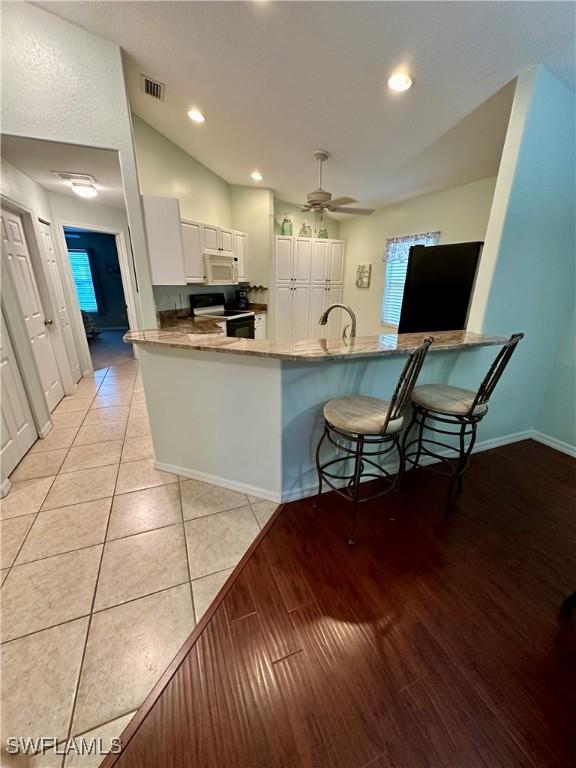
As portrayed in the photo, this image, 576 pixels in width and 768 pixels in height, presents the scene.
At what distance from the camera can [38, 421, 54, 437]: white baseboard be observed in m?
2.72

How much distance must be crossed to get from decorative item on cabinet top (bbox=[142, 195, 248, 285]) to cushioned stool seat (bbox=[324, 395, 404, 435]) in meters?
2.29

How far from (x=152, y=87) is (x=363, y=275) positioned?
12.8 ft

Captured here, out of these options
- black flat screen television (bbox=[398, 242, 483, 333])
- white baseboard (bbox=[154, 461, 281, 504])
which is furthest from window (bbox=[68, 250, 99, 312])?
black flat screen television (bbox=[398, 242, 483, 333])

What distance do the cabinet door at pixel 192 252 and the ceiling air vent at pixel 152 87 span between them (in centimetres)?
103

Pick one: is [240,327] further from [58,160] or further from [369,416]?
[369,416]

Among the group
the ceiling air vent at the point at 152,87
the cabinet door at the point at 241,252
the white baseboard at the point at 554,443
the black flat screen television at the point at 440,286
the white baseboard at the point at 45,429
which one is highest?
the ceiling air vent at the point at 152,87

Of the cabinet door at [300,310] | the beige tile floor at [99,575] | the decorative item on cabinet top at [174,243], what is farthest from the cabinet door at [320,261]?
the beige tile floor at [99,575]

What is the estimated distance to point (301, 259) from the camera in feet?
17.0

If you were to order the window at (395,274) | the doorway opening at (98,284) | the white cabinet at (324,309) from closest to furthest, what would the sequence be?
the window at (395,274) → the white cabinet at (324,309) → the doorway opening at (98,284)

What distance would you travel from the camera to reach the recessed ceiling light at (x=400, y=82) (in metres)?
1.89

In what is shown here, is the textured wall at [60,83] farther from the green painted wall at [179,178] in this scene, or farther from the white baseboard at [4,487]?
the white baseboard at [4,487]

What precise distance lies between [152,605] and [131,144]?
9.67 feet

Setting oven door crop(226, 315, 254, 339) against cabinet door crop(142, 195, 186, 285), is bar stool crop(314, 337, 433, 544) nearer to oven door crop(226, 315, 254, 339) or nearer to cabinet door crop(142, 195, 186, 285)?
cabinet door crop(142, 195, 186, 285)

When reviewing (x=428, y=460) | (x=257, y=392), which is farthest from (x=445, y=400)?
(x=257, y=392)
